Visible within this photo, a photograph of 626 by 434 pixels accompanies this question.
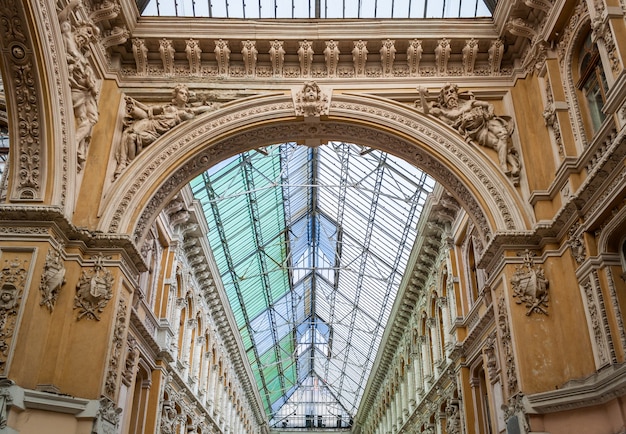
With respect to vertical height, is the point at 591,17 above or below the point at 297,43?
below

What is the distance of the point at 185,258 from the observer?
64.5 ft

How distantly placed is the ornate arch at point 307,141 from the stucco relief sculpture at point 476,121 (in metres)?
0.18

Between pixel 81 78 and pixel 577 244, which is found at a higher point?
pixel 81 78

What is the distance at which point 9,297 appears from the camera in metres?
9.16

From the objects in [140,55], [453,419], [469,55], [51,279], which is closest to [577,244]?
[469,55]

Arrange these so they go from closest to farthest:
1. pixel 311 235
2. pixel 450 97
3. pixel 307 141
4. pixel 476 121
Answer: pixel 476 121 → pixel 450 97 → pixel 307 141 → pixel 311 235

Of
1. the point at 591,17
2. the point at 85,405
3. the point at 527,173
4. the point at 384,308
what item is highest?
the point at 384,308

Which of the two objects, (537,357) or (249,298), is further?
(249,298)

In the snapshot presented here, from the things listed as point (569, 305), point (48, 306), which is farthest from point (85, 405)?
point (569, 305)

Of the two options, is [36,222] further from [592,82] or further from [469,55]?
[592,82]

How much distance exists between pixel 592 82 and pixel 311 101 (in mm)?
4961

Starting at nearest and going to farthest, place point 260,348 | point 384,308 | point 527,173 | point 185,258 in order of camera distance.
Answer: point 527,173
point 185,258
point 384,308
point 260,348

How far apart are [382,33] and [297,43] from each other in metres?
1.66

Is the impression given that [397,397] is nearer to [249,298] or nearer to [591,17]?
[249,298]
